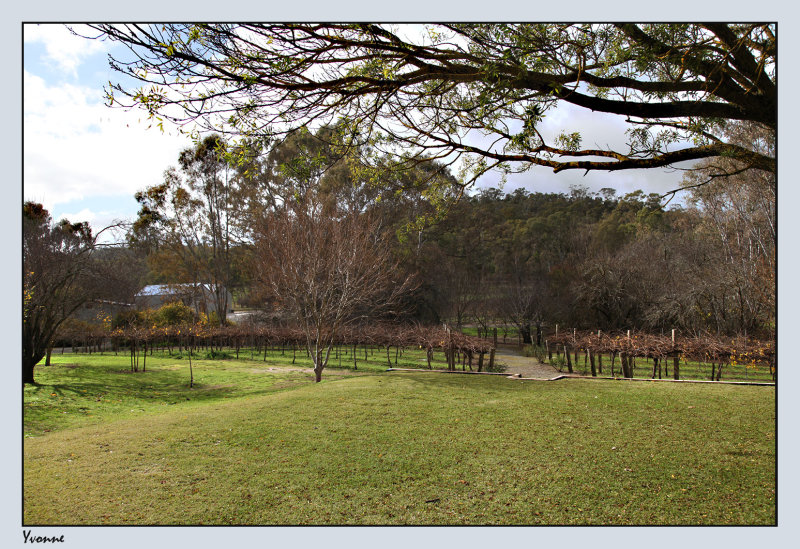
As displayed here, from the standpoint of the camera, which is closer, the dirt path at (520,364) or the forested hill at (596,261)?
the forested hill at (596,261)

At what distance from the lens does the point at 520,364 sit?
14.0 metres

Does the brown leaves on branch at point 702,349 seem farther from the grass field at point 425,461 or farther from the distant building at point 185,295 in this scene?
the distant building at point 185,295

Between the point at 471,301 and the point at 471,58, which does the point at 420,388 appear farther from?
the point at 471,301

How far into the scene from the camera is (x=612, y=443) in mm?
3760

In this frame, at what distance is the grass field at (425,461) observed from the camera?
2.73 m

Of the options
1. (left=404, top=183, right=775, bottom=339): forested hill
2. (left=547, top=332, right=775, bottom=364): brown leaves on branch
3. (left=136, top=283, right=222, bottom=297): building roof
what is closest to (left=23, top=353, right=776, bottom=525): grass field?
(left=547, top=332, right=775, bottom=364): brown leaves on branch

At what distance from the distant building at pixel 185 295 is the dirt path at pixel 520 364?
13.2 metres

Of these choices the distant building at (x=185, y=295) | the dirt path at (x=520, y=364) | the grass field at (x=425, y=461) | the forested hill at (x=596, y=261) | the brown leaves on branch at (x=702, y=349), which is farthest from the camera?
the distant building at (x=185, y=295)

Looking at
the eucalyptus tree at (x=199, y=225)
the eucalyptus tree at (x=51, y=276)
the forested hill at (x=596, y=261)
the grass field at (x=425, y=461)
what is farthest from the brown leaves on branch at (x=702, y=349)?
the eucalyptus tree at (x=199, y=225)

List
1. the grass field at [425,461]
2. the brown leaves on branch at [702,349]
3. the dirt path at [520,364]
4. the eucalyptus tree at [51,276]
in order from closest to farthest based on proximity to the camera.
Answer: the grass field at [425,461]
the eucalyptus tree at [51,276]
the brown leaves on branch at [702,349]
the dirt path at [520,364]

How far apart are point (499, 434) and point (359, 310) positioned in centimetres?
1289

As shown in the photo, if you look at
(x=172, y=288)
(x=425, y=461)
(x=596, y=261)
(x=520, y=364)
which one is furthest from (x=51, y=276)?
(x=596, y=261)

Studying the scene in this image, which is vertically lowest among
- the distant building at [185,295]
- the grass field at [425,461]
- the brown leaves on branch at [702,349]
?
the grass field at [425,461]

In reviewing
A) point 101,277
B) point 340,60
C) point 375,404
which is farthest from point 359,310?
point 340,60
